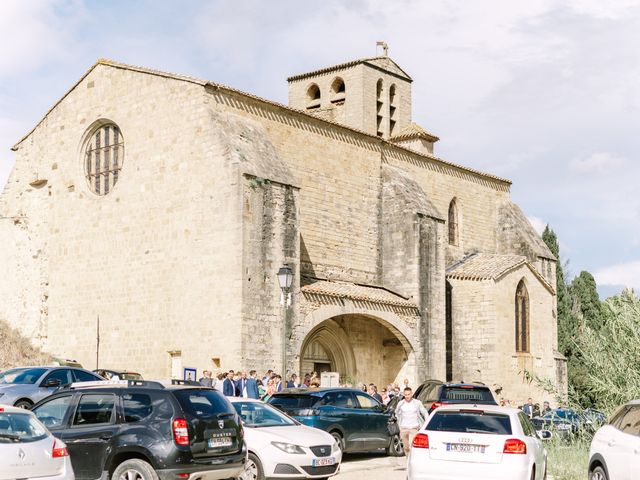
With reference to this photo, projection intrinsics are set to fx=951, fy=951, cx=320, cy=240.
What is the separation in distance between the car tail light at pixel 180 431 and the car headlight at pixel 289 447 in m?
2.38

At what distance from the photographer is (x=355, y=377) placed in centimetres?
3014

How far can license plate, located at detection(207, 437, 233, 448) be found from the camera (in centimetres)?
1083

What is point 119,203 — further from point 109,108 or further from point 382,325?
point 382,325

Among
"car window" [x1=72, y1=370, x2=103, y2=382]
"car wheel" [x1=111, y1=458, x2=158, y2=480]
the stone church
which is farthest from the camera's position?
the stone church

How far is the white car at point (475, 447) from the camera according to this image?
11.2m

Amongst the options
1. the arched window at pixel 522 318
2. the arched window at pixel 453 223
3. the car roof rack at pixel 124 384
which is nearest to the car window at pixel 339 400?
the car roof rack at pixel 124 384

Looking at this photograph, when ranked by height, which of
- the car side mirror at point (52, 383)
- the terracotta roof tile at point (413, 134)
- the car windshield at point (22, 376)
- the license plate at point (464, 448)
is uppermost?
the terracotta roof tile at point (413, 134)

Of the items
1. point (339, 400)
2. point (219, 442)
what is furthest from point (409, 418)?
point (219, 442)

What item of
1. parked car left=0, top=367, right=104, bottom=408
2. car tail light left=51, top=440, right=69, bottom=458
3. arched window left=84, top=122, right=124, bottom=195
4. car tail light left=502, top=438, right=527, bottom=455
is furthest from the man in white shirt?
arched window left=84, top=122, right=124, bottom=195

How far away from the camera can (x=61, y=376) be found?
720 inches

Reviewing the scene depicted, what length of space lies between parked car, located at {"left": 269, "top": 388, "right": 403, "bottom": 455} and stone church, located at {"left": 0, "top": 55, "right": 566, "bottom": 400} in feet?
14.7

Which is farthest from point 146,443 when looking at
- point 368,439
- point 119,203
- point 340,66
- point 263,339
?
point 340,66

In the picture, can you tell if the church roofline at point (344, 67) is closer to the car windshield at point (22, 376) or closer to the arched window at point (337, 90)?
the arched window at point (337, 90)

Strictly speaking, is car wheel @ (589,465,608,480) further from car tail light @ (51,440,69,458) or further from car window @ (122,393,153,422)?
car tail light @ (51,440,69,458)
